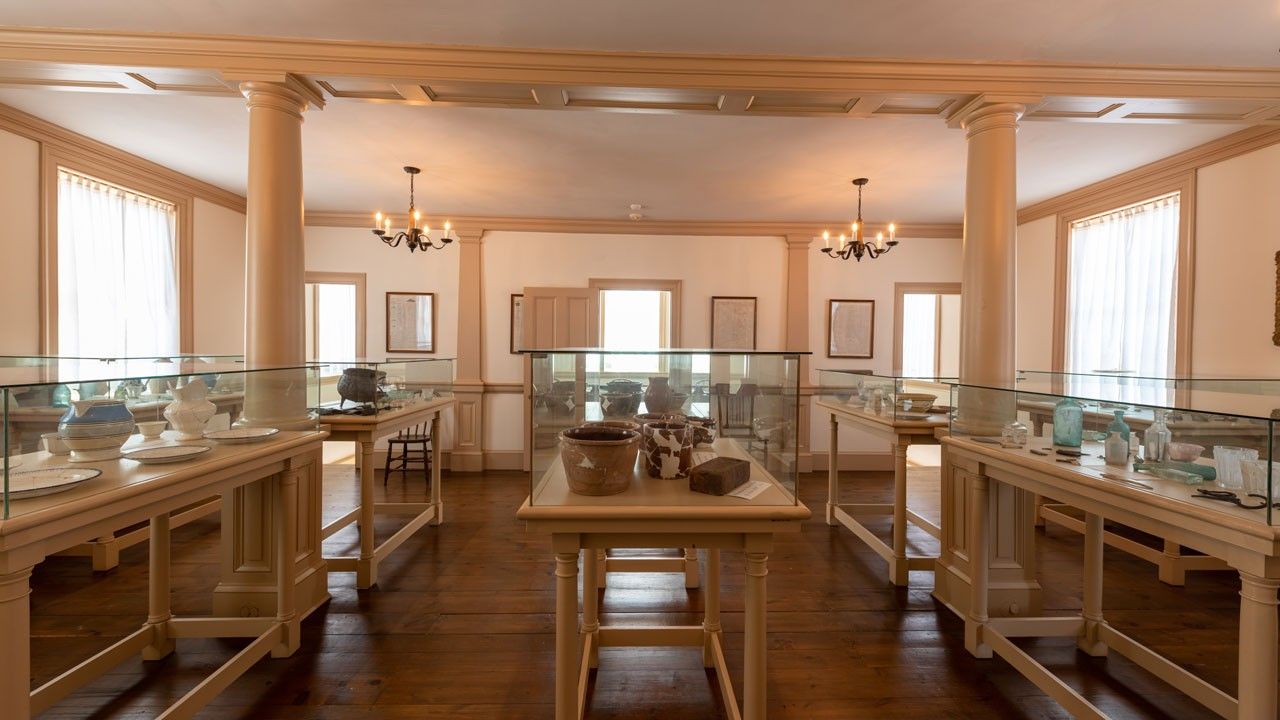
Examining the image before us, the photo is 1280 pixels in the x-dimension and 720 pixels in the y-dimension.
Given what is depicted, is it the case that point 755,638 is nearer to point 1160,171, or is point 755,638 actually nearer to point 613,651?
point 613,651

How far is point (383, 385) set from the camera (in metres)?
3.94

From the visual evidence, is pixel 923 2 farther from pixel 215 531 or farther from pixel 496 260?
pixel 215 531

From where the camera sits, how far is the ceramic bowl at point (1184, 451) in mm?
1890

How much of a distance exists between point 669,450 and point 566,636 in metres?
0.70

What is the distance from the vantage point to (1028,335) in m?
6.31

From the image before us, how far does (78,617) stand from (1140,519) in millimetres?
5105

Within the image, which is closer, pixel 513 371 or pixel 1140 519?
pixel 1140 519

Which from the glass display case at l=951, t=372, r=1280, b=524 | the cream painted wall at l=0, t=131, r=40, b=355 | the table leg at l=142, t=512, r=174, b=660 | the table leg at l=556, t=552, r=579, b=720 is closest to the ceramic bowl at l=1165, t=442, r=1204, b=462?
the glass display case at l=951, t=372, r=1280, b=524

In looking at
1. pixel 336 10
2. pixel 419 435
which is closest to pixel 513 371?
pixel 419 435

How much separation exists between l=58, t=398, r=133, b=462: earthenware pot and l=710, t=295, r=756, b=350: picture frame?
5.79 m

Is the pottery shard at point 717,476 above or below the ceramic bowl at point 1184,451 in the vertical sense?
below

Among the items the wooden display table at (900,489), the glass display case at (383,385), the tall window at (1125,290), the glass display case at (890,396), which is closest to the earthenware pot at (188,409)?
the glass display case at (383,385)

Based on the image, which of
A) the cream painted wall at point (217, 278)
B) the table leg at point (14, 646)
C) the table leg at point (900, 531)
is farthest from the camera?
the cream painted wall at point (217, 278)

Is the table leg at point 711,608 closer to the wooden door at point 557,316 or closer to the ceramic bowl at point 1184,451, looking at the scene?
the ceramic bowl at point 1184,451
